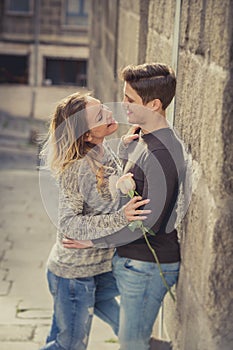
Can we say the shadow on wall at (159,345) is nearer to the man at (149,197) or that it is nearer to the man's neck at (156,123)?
the man at (149,197)

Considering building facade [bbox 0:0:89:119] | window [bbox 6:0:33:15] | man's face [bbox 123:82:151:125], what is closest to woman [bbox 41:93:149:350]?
man's face [bbox 123:82:151:125]

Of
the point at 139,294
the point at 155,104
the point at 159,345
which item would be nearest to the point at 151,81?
the point at 155,104

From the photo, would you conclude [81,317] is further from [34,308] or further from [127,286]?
[34,308]

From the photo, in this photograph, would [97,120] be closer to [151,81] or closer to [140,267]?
[151,81]

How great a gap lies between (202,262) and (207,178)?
299mm

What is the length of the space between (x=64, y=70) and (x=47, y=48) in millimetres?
855

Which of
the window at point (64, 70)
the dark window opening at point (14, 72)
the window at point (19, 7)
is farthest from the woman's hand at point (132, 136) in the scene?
the window at point (19, 7)

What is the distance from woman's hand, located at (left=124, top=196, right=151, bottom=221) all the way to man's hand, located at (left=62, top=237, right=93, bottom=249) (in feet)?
1.09

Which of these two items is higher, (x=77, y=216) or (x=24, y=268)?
(x=77, y=216)

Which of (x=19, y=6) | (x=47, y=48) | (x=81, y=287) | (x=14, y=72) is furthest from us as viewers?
(x=19, y=6)

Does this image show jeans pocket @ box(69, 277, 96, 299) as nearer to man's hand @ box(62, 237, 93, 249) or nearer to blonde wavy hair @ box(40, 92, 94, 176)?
man's hand @ box(62, 237, 93, 249)

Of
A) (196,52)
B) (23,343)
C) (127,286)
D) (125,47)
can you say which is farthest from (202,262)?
(125,47)

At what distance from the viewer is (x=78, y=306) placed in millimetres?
3557

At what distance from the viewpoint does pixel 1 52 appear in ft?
84.1
